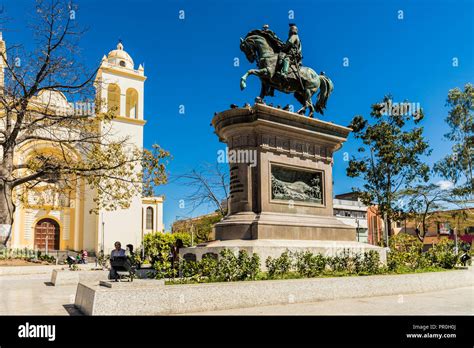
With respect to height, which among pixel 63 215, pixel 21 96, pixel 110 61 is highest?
pixel 110 61

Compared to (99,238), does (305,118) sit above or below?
above

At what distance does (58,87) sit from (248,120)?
1007 cm

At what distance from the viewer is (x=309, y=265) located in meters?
10.4

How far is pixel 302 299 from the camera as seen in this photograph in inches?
356

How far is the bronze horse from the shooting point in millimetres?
14227

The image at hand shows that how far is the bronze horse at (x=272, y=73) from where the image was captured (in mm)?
14227

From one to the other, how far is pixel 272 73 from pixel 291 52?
1.25 meters

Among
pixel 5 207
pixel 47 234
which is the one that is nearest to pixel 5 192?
pixel 5 207

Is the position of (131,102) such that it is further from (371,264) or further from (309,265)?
(309,265)

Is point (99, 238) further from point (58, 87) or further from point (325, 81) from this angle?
point (325, 81)

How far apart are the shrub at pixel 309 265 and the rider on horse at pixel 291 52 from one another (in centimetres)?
665

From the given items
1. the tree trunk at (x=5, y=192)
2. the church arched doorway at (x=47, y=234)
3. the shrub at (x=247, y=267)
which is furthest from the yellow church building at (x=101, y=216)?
→ the shrub at (x=247, y=267)

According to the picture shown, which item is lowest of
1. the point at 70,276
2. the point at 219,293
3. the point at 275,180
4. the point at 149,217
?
the point at 70,276
